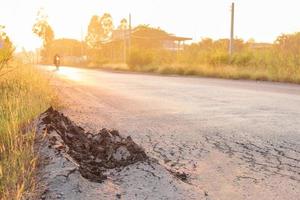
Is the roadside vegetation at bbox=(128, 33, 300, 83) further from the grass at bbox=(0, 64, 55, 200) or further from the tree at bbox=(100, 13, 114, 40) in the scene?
the tree at bbox=(100, 13, 114, 40)

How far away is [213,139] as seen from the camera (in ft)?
20.1

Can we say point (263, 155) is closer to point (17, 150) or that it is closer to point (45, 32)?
point (17, 150)

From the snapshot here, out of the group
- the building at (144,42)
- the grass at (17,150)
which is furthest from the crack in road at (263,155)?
the building at (144,42)

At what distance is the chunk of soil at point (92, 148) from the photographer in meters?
4.06

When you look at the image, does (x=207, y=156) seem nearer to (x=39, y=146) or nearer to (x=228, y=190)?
(x=228, y=190)

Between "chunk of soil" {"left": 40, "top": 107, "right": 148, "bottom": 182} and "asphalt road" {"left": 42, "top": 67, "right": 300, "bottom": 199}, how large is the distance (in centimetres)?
33

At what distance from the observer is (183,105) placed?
1002 cm

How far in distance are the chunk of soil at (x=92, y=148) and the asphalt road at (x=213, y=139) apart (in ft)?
1.09

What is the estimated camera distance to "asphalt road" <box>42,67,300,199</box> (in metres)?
3.91

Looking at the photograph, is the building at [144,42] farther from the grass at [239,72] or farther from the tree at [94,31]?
the grass at [239,72]

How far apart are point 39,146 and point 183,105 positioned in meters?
5.96

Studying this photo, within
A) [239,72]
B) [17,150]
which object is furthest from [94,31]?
[17,150]

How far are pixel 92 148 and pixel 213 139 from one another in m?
2.02

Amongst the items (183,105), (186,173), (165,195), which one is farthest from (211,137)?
(183,105)
